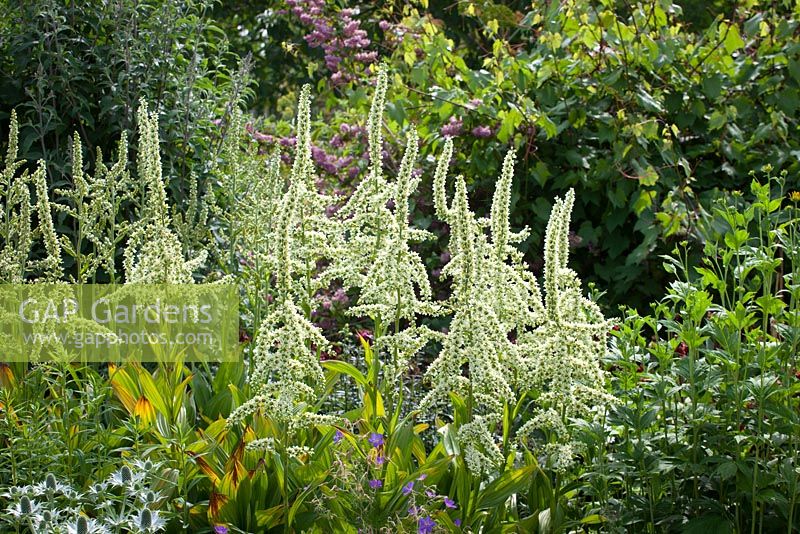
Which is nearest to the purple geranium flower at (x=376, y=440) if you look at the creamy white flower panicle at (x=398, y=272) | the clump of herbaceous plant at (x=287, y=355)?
the clump of herbaceous plant at (x=287, y=355)

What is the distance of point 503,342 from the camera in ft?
11.1

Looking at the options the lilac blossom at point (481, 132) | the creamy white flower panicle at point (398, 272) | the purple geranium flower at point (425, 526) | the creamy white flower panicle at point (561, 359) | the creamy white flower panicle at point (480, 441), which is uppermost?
the lilac blossom at point (481, 132)

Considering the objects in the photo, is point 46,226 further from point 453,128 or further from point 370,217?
point 453,128

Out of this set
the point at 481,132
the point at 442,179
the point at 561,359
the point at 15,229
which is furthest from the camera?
the point at 481,132

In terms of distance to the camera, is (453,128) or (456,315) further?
(453,128)

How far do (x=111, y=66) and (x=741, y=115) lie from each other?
4.21 meters

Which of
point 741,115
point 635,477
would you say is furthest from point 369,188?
point 741,115

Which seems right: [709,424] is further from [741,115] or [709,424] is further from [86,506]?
[741,115]

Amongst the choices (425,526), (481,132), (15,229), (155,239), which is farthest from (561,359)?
(481,132)

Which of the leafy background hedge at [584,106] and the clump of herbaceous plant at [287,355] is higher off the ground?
the leafy background hedge at [584,106]

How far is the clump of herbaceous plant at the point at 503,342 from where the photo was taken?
10.6 feet

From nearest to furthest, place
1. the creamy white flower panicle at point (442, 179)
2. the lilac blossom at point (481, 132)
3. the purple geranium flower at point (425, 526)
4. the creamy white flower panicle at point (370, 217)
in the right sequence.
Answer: the purple geranium flower at point (425, 526)
the creamy white flower panicle at point (442, 179)
the creamy white flower panicle at point (370, 217)
the lilac blossom at point (481, 132)

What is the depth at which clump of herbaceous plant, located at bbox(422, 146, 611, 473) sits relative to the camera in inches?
127

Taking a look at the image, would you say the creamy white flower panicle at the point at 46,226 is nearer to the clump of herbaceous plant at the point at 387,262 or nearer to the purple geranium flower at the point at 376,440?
the clump of herbaceous plant at the point at 387,262
